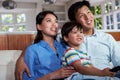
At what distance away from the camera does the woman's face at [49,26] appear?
1.65 meters

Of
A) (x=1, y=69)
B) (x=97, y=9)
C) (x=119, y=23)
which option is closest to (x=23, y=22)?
(x=97, y=9)

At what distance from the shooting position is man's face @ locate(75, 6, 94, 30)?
1652mm

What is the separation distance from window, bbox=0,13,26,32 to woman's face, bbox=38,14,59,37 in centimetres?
700

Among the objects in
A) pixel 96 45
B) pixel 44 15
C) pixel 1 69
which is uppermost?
pixel 44 15

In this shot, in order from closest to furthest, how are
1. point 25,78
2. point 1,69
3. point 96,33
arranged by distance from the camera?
point 25,78
point 96,33
point 1,69

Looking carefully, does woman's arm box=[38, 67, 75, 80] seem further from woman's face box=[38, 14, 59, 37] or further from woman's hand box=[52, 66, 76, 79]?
woman's face box=[38, 14, 59, 37]

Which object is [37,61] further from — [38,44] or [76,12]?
[76,12]

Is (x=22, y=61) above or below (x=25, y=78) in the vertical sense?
above

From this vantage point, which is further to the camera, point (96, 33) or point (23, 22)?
point (23, 22)

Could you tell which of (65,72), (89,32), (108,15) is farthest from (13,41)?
(108,15)

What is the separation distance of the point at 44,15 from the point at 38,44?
253 millimetres

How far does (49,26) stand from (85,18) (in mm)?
288

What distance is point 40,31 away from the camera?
174 centimetres

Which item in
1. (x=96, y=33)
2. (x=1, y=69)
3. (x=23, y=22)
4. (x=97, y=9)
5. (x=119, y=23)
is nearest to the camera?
(x=96, y=33)
